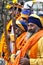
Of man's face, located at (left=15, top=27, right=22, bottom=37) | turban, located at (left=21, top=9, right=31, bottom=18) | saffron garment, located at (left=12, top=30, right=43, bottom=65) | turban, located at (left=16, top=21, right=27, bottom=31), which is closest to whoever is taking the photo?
saffron garment, located at (left=12, top=30, right=43, bottom=65)

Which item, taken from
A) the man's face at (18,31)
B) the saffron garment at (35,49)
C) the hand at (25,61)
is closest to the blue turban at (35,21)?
the saffron garment at (35,49)

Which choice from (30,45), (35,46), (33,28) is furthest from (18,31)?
(35,46)

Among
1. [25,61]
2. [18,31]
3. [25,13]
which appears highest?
[25,13]

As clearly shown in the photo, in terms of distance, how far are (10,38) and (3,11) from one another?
1.31 meters

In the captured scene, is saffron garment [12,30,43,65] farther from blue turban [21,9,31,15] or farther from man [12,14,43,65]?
blue turban [21,9,31,15]

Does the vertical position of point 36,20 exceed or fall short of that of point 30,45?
it exceeds it

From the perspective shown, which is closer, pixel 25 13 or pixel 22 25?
pixel 22 25

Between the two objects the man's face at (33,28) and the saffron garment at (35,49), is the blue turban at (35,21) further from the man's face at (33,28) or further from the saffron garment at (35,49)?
the saffron garment at (35,49)

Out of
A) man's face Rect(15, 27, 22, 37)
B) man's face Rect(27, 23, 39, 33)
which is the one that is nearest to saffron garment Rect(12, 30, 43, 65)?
man's face Rect(27, 23, 39, 33)

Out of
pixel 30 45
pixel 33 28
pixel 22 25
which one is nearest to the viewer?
pixel 30 45

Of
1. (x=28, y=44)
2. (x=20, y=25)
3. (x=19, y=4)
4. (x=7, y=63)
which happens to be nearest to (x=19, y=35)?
(x=20, y=25)

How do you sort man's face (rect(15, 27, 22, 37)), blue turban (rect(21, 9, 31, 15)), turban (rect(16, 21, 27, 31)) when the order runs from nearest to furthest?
man's face (rect(15, 27, 22, 37)) → turban (rect(16, 21, 27, 31)) → blue turban (rect(21, 9, 31, 15))

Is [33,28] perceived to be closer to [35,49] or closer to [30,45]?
[30,45]

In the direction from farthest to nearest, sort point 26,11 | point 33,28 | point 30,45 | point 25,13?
point 26,11
point 25,13
point 33,28
point 30,45
